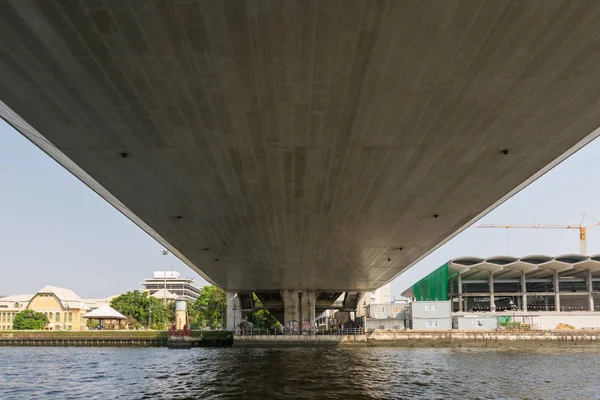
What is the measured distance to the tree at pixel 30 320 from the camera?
90.6 m

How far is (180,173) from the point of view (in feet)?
57.9

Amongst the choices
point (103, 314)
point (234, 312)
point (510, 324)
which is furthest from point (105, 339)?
point (510, 324)

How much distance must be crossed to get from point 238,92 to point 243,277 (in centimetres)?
3628

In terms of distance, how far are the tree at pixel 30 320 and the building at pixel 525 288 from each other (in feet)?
222

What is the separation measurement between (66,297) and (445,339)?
98.1 meters

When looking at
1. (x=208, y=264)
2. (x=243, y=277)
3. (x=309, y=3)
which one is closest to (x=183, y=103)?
(x=309, y=3)

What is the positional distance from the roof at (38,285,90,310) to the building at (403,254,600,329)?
70.9 metres

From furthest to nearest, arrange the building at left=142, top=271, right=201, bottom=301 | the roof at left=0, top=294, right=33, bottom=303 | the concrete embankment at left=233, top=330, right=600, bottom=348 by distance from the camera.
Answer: the building at left=142, top=271, right=201, bottom=301 → the roof at left=0, top=294, right=33, bottom=303 → the concrete embankment at left=233, top=330, right=600, bottom=348

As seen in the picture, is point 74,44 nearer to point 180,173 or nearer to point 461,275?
point 180,173

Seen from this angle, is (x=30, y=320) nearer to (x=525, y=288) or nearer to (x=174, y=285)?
(x=525, y=288)

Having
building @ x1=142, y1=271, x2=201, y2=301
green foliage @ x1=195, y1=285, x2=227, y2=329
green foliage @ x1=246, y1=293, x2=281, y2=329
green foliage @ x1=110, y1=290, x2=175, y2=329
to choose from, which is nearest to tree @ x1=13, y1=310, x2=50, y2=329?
green foliage @ x1=110, y1=290, x2=175, y2=329

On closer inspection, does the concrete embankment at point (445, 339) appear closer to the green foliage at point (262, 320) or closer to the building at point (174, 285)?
the green foliage at point (262, 320)

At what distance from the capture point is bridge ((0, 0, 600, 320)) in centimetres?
Answer: 902

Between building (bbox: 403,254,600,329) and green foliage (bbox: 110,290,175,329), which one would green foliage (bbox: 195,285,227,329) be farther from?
building (bbox: 403,254,600,329)
